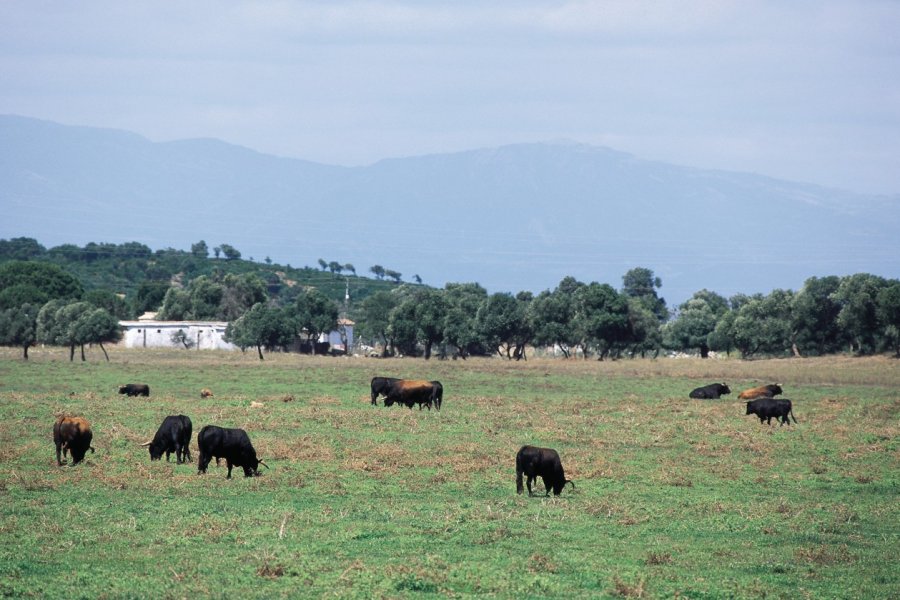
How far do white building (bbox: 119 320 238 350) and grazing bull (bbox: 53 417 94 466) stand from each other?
105 metres

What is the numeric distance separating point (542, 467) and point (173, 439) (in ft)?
29.3

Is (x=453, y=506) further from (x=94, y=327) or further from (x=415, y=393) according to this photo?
(x=94, y=327)

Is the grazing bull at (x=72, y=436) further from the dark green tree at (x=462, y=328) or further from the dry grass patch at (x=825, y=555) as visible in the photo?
the dark green tree at (x=462, y=328)

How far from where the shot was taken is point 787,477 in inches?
1071

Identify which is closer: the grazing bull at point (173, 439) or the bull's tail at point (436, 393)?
the grazing bull at point (173, 439)

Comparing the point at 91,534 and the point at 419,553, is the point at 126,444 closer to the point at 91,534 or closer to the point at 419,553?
the point at 91,534

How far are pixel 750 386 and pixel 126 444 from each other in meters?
40.3

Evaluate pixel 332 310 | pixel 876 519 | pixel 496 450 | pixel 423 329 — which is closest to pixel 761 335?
pixel 423 329

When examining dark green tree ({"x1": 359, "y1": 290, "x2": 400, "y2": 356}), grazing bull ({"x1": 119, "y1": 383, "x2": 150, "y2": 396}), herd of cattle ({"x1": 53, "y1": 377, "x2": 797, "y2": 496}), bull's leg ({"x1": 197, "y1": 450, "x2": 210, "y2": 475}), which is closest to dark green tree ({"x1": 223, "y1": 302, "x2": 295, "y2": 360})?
dark green tree ({"x1": 359, "y1": 290, "x2": 400, "y2": 356})

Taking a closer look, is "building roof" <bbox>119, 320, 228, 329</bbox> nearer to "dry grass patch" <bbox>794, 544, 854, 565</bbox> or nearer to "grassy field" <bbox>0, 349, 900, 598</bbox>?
"grassy field" <bbox>0, 349, 900, 598</bbox>

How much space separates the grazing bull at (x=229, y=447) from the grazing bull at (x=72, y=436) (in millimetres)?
2885

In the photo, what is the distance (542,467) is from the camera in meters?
23.4

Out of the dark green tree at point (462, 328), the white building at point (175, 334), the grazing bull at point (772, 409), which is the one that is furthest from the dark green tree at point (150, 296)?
the grazing bull at point (772, 409)

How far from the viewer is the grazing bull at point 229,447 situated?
25.1 m
